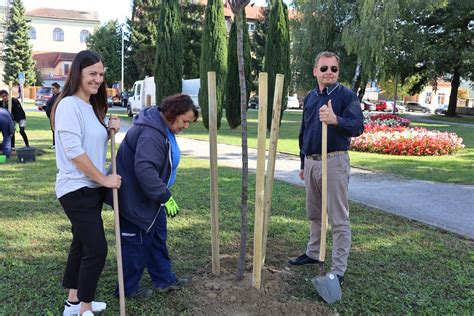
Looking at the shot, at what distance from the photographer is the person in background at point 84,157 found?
8.39 ft

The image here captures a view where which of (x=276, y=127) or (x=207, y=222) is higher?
(x=276, y=127)

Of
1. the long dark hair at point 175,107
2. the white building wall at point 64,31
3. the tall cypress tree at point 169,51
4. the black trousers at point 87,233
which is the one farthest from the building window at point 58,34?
the black trousers at point 87,233

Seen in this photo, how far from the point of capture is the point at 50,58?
64750 millimetres

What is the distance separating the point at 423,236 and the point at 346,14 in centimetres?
Result: 2227

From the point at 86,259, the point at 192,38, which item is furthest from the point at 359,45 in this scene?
the point at 86,259

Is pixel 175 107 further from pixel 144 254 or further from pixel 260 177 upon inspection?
pixel 144 254

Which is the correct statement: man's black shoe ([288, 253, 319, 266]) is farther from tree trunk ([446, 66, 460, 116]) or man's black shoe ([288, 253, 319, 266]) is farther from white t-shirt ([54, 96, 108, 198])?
tree trunk ([446, 66, 460, 116])

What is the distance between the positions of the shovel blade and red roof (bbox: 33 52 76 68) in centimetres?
6512

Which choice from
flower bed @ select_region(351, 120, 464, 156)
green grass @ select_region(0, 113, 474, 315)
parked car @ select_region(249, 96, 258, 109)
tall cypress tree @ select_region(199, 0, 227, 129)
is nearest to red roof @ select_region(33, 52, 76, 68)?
parked car @ select_region(249, 96, 258, 109)

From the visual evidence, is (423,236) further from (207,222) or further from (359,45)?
(359,45)

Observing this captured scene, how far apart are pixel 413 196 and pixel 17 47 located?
5100 cm

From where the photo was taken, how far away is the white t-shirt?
8.31 ft

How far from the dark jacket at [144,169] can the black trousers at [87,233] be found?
0.22 m

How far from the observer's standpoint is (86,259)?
278 centimetres
